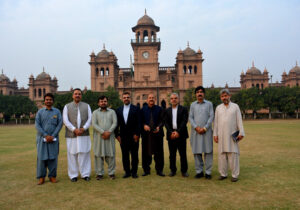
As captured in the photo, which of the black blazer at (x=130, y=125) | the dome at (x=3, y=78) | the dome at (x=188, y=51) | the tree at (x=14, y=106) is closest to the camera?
the black blazer at (x=130, y=125)

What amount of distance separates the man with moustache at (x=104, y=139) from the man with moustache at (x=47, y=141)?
3.34 feet

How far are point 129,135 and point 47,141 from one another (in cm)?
209

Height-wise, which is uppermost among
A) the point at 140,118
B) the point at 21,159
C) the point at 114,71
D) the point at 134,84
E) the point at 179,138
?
A: the point at 114,71

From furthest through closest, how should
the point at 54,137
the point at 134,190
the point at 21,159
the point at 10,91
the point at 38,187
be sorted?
1. the point at 10,91
2. the point at 21,159
3. the point at 54,137
4. the point at 38,187
5. the point at 134,190

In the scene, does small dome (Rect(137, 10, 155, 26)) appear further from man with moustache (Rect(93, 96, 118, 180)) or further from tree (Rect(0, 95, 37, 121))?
man with moustache (Rect(93, 96, 118, 180))

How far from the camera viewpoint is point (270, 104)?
43.3 m

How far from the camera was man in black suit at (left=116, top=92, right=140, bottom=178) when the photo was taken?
6457 mm

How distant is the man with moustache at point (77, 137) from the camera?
246 inches

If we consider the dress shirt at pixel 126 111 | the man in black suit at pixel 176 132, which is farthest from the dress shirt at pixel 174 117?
the dress shirt at pixel 126 111

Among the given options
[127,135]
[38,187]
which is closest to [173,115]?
[127,135]

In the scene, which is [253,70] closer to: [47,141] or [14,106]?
[14,106]

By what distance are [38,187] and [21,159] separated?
4086mm

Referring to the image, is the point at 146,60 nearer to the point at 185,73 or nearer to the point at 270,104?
the point at 185,73

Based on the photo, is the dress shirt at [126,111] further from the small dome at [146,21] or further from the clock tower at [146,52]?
the small dome at [146,21]
